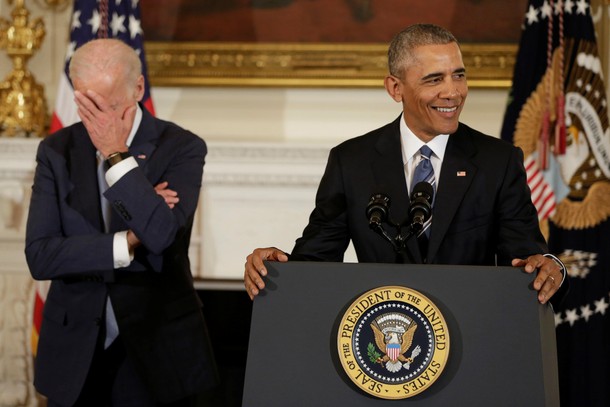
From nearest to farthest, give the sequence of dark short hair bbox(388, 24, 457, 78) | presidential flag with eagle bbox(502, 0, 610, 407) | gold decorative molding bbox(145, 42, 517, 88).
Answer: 1. dark short hair bbox(388, 24, 457, 78)
2. presidential flag with eagle bbox(502, 0, 610, 407)
3. gold decorative molding bbox(145, 42, 517, 88)

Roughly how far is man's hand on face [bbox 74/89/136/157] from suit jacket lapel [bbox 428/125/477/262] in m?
1.05

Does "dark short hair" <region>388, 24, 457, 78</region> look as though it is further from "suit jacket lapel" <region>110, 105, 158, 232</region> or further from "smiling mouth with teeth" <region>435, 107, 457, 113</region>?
"suit jacket lapel" <region>110, 105, 158, 232</region>

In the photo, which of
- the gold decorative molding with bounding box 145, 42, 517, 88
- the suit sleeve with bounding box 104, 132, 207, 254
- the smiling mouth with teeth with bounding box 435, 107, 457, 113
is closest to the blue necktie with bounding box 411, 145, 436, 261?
the smiling mouth with teeth with bounding box 435, 107, 457, 113

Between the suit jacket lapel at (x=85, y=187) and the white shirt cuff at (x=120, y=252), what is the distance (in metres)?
0.14

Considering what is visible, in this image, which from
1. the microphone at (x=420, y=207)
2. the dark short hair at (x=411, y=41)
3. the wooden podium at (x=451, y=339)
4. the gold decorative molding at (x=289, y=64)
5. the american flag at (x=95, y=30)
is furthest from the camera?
the gold decorative molding at (x=289, y=64)

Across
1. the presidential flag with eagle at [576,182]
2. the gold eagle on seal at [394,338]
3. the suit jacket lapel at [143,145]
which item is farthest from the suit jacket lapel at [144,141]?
the presidential flag with eagle at [576,182]

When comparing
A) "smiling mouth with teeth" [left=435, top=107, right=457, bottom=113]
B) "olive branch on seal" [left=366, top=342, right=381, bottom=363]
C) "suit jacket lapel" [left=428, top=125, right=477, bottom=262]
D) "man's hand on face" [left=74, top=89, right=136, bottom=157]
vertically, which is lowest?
"olive branch on seal" [left=366, top=342, right=381, bottom=363]

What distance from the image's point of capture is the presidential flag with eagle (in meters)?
4.66

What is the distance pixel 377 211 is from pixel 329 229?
0.50 metres

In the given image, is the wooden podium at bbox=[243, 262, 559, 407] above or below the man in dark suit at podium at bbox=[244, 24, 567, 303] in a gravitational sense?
below

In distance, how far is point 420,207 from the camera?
2336 mm

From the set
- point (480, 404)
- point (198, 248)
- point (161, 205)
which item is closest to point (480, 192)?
point (480, 404)

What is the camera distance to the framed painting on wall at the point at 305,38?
534cm

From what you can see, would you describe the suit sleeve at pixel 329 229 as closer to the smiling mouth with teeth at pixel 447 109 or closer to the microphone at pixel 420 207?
the smiling mouth with teeth at pixel 447 109
